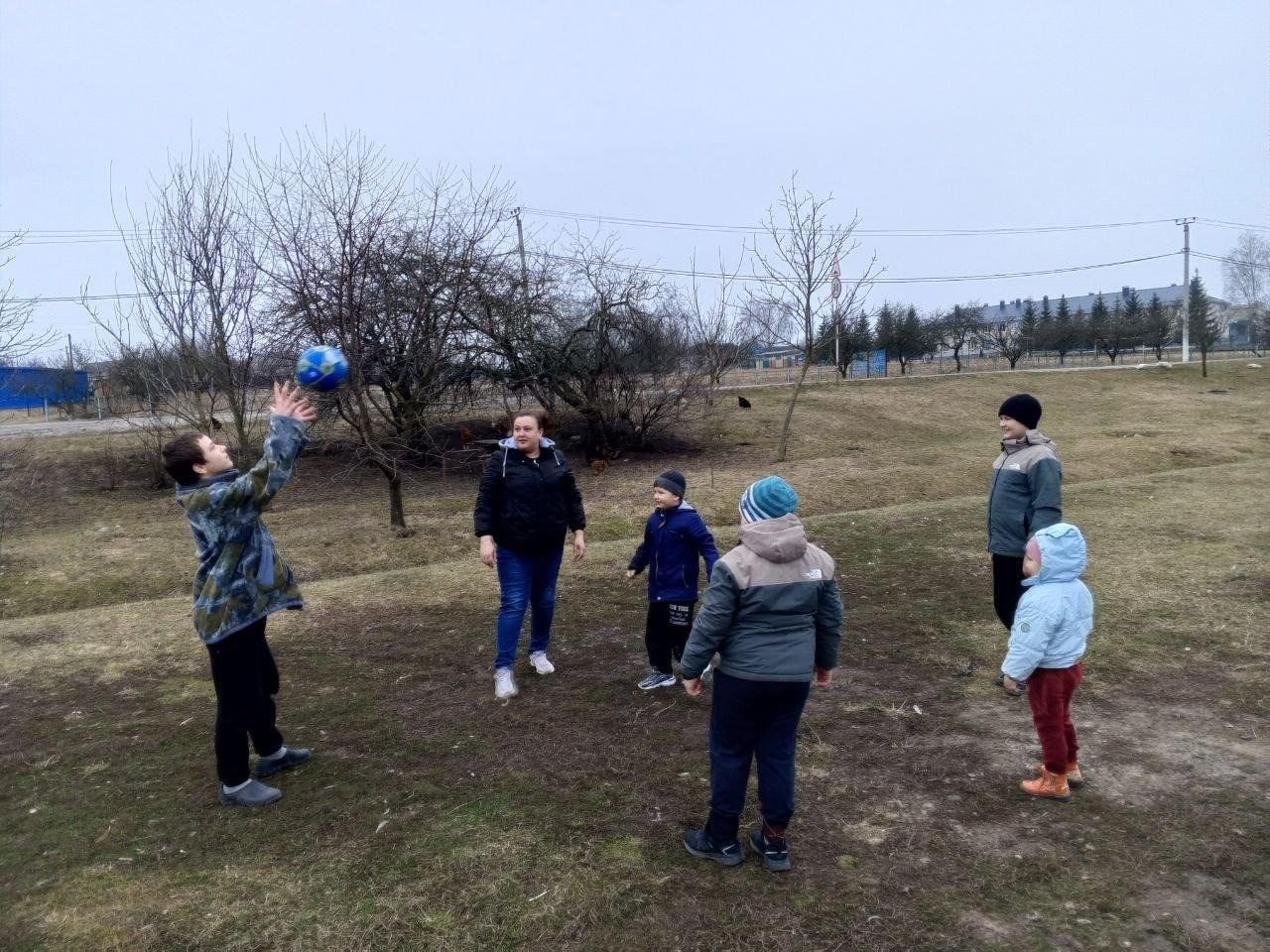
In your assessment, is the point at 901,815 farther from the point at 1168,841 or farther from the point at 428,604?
the point at 428,604

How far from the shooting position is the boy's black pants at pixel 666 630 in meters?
5.02

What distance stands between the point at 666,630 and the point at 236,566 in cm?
247

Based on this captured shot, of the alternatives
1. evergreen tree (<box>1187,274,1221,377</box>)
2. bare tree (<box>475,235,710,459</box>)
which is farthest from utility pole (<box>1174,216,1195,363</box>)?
bare tree (<box>475,235,710,459</box>)

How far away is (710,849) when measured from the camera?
3320 mm

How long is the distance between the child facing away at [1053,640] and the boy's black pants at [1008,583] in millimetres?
1144

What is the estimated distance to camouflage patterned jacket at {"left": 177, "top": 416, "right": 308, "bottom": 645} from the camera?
3598 millimetres

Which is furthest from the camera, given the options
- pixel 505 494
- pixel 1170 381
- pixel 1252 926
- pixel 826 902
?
pixel 1170 381

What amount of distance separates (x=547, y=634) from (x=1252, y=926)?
12.6 feet

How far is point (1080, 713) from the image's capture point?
184 inches

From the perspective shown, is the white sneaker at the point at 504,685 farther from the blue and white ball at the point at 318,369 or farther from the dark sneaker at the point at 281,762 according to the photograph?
the blue and white ball at the point at 318,369

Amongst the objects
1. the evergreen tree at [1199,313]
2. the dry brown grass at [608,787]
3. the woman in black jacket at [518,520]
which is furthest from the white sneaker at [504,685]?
the evergreen tree at [1199,313]

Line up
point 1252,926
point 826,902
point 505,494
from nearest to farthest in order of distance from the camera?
point 1252,926
point 826,902
point 505,494

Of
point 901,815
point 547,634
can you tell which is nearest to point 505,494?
point 547,634

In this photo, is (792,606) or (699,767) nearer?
(792,606)
